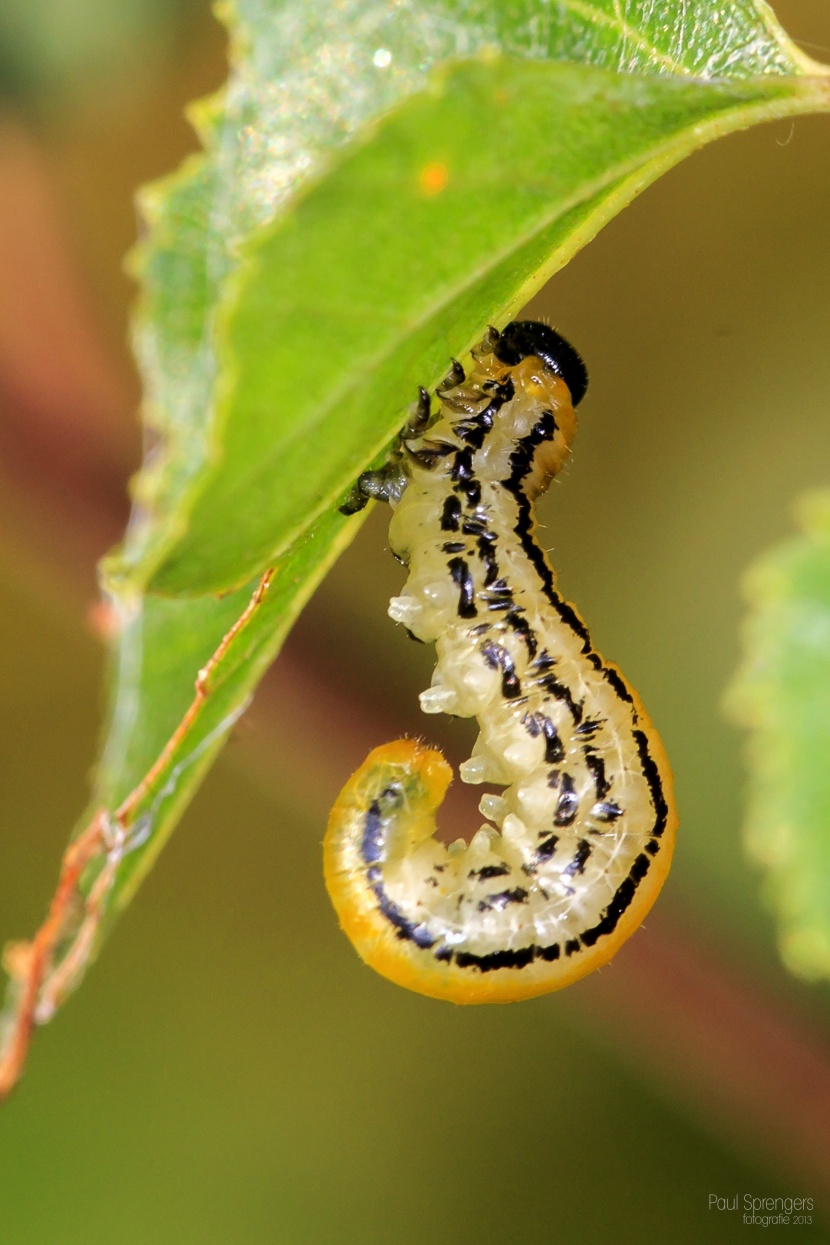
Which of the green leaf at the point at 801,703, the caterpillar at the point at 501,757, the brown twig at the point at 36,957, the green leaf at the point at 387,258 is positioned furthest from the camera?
the caterpillar at the point at 501,757

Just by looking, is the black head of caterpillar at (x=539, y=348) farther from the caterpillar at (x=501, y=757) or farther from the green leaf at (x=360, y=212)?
the green leaf at (x=360, y=212)

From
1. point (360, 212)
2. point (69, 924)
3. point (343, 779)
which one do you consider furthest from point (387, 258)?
point (343, 779)

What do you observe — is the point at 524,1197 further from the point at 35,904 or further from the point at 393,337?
the point at 393,337

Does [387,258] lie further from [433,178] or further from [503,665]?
[503,665]

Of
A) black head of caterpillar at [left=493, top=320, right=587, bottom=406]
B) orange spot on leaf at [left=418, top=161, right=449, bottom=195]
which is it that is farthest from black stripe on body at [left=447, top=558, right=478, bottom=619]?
orange spot on leaf at [left=418, top=161, right=449, bottom=195]

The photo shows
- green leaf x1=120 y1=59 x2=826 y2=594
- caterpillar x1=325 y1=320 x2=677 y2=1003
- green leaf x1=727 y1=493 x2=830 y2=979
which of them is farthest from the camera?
caterpillar x1=325 y1=320 x2=677 y2=1003

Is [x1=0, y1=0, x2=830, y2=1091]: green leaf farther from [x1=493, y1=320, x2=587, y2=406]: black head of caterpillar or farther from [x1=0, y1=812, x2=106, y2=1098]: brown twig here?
[x1=493, y1=320, x2=587, y2=406]: black head of caterpillar

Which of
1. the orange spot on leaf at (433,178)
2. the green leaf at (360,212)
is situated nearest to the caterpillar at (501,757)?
the green leaf at (360,212)
